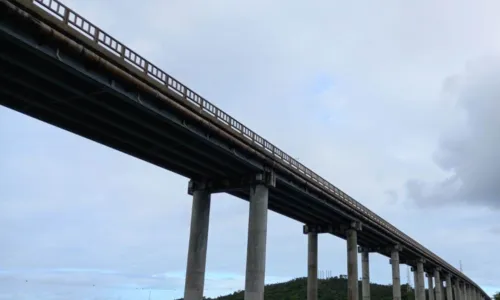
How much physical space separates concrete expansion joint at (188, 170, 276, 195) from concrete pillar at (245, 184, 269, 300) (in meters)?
0.90

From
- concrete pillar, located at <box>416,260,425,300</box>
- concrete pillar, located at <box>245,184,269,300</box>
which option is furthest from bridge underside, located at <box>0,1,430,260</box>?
concrete pillar, located at <box>416,260,425,300</box>

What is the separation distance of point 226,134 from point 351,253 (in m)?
37.9

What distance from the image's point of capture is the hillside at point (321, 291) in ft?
512

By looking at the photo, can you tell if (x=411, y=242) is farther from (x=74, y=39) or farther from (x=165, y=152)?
(x=74, y=39)

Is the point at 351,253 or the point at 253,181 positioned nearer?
the point at 253,181

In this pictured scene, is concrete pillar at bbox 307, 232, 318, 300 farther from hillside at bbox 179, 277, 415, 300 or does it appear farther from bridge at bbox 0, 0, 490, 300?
hillside at bbox 179, 277, 415, 300

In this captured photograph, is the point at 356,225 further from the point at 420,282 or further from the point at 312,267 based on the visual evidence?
the point at 420,282

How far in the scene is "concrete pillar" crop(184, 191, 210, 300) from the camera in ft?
143

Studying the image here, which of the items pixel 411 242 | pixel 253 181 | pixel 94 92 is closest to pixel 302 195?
pixel 253 181

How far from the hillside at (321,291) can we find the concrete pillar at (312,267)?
8742cm

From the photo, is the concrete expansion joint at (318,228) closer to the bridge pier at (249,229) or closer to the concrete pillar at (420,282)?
the bridge pier at (249,229)

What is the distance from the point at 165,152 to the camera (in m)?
40.4

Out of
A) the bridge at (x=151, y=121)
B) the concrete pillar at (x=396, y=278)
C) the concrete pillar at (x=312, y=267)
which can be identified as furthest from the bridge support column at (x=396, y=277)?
the bridge at (x=151, y=121)

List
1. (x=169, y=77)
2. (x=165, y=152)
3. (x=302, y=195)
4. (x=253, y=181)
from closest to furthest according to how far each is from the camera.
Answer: (x=169, y=77) < (x=165, y=152) < (x=253, y=181) < (x=302, y=195)
